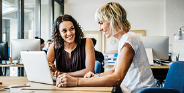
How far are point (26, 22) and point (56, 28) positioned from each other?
119 inches

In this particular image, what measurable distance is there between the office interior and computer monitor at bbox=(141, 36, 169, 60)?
194cm

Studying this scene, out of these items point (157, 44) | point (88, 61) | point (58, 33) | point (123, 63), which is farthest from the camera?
point (157, 44)

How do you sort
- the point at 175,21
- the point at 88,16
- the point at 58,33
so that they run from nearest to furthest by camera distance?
the point at 58,33 → the point at 175,21 → the point at 88,16

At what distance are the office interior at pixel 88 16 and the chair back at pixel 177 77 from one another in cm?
350

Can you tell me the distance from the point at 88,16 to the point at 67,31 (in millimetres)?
5296

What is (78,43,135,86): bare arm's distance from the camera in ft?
3.88

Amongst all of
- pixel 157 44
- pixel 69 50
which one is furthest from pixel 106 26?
pixel 157 44

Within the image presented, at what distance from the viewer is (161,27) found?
21.9 ft

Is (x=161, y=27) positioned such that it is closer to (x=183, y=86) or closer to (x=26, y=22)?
(x=26, y=22)

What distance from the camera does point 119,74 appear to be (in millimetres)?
1180

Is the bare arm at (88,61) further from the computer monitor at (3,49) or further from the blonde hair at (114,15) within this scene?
the computer monitor at (3,49)

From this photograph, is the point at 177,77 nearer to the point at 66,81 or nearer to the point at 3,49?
the point at 66,81

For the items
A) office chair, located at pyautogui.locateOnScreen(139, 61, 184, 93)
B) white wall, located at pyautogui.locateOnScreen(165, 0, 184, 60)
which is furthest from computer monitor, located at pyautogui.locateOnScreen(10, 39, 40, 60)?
white wall, located at pyautogui.locateOnScreen(165, 0, 184, 60)

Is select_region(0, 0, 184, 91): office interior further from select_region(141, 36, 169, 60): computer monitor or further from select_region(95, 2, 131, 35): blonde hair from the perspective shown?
select_region(95, 2, 131, 35): blonde hair
